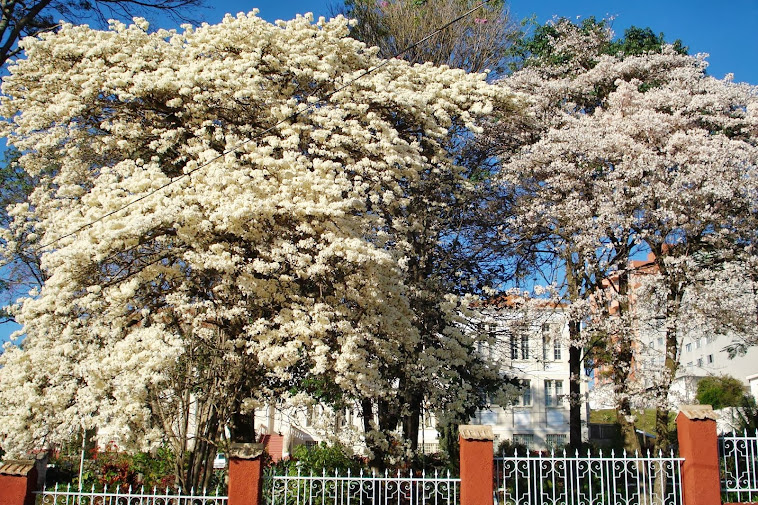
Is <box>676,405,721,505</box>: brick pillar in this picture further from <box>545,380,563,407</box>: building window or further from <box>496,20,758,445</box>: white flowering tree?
<box>545,380,563,407</box>: building window

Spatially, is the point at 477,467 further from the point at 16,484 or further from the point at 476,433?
the point at 16,484

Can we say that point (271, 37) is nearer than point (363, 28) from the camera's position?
Yes

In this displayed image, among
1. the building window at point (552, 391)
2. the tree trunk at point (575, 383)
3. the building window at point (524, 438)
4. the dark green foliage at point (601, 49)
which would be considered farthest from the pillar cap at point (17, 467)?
Result: the building window at point (552, 391)

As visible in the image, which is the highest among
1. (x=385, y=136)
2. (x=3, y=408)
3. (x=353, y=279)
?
(x=385, y=136)

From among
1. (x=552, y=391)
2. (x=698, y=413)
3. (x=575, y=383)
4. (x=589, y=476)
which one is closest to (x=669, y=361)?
(x=575, y=383)

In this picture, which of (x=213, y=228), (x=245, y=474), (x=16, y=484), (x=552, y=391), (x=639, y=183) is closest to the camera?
(x=245, y=474)

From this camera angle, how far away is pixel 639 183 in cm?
1340

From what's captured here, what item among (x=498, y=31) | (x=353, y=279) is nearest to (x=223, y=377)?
(x=353, y=279)

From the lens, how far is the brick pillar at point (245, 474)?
7.77 meters

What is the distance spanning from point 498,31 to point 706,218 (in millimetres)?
9043

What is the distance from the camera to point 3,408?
366 inches

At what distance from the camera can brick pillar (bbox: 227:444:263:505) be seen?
7.77 meters

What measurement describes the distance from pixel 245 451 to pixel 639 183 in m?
9.33

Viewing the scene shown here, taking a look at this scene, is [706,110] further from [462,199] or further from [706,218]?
[462,199]
